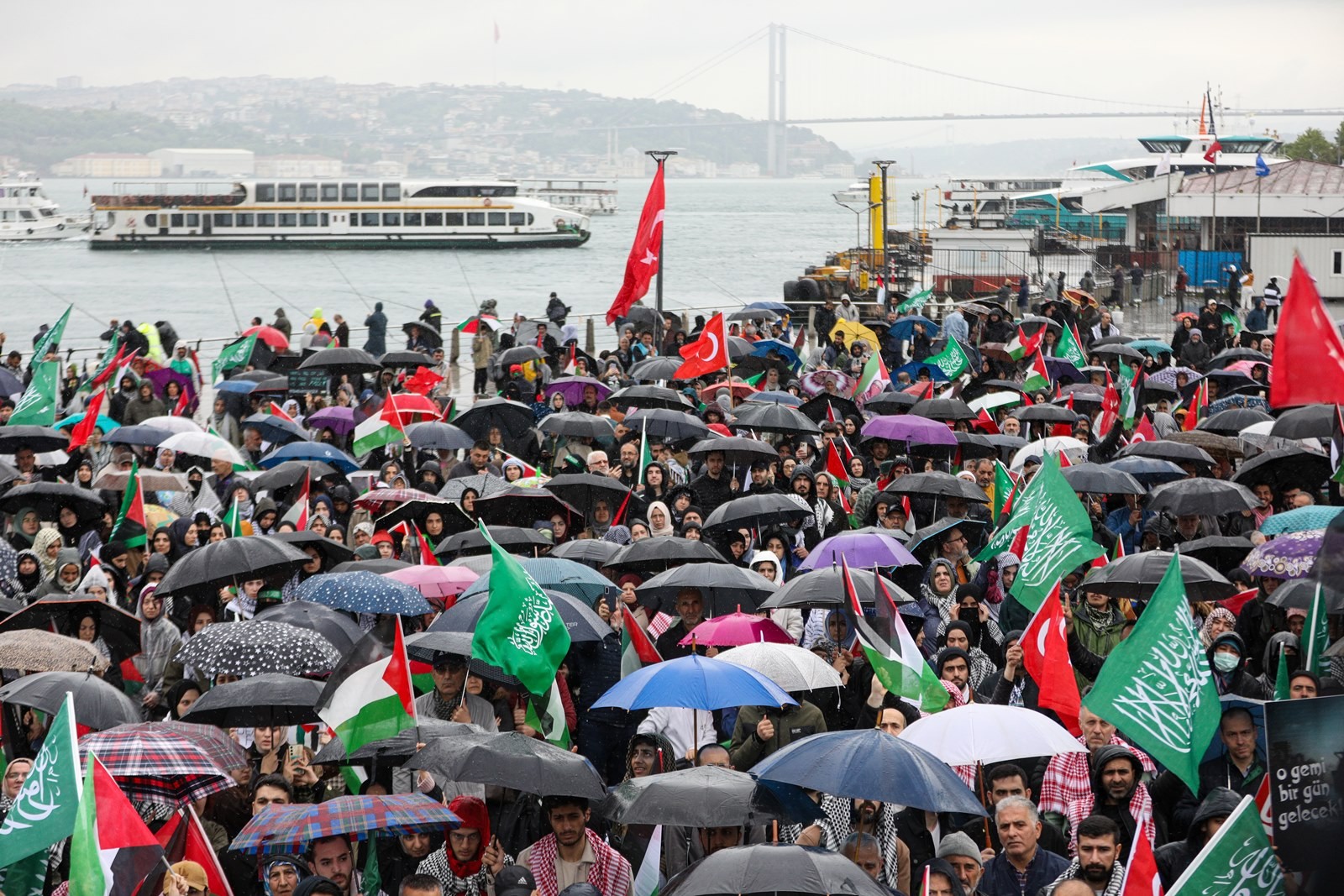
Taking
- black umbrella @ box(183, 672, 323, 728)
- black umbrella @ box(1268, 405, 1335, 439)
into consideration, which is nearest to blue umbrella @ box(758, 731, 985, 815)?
black umbrella @ box(183, 672, 323, 728)

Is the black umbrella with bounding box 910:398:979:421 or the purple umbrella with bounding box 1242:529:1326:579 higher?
the black umbrella with bounding box 910:398:979:421

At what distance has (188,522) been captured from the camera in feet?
36.7

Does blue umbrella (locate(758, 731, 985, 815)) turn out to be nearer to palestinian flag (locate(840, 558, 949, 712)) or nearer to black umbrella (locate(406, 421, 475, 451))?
palestinian flag (locate(840, 558, 949, 712))

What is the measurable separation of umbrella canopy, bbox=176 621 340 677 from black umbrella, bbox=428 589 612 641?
0.62m

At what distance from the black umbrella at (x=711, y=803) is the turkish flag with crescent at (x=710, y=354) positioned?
10.6 meters

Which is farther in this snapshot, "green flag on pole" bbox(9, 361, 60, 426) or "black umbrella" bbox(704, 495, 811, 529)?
"green flag on pole" bbox(9, 361, 60, 426)

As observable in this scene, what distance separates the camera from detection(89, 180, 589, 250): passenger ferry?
266 ft

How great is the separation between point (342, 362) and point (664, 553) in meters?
8.53

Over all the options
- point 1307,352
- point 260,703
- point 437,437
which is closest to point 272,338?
point 437,437

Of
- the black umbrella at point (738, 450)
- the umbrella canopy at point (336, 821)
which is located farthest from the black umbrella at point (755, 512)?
the umbrella canopy at point (336, 821)

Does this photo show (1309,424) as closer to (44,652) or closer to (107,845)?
(44,652)

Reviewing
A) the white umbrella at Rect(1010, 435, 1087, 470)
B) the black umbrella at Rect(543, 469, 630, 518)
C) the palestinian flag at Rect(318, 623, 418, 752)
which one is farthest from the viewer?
the white umbrella at Rect(1010, 435, 1087, 470)

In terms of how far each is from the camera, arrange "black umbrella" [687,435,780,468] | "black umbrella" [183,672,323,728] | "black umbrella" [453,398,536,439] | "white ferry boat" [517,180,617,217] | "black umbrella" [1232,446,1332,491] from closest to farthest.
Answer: "black umbrella" [183,672,323,728] → "black umbrella" [1232,446,1332,491] → "black umbrella" [687,435,780,468] → "black umbrella" [453,398,536,439] → "white ferry boat" [517,180,617,217]

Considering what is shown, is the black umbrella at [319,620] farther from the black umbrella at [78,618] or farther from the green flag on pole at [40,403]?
the green flag on pole at [40,403]
